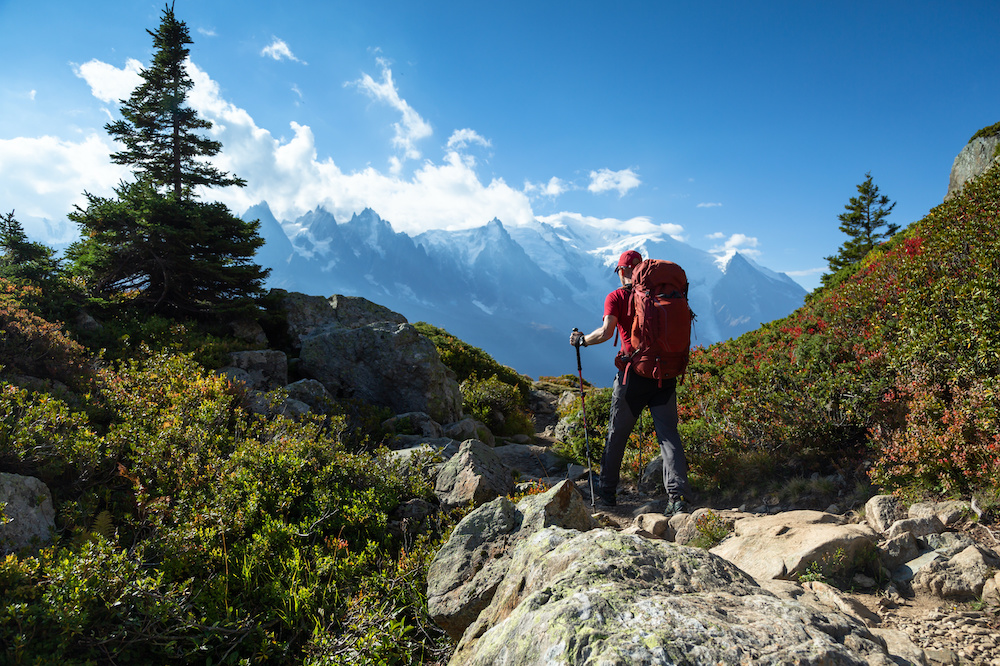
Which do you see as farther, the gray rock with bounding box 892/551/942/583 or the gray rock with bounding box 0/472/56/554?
the gray rock with bounding box 0/472/56/554

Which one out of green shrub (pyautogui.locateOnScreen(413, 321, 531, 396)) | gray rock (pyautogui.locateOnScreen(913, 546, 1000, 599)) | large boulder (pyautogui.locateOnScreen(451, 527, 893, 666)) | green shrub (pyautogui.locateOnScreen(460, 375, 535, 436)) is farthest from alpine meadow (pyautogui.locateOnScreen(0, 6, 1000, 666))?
green shrub (pyautogui.locateOnScreen(413, 321, 531, 396))

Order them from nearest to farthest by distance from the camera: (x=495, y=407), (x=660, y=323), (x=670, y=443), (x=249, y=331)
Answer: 1. (x=660, y=323)
2. (x=670, y=443)
3. (x=249, y=331)
4. (x=495, y=407)

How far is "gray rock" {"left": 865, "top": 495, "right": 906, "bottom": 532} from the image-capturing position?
187 inches

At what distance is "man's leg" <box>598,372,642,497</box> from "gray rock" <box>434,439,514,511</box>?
1.57m

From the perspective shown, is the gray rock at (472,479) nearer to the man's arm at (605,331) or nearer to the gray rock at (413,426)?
the man's arm at (605,331)

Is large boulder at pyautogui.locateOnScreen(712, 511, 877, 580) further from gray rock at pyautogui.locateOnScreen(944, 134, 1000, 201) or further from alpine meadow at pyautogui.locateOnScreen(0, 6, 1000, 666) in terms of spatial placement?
gray rock at pyautogui.locateOnScreen(944, 134, 1000, 201)

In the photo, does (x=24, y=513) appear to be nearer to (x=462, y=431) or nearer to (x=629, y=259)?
(x=462, y=431)

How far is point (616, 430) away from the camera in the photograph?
21.4 feet

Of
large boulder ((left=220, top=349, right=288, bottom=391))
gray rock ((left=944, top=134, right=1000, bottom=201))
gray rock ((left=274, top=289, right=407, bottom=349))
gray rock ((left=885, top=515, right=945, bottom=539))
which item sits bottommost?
gray rock ((left=885, top=515, right=945, bottom=539))

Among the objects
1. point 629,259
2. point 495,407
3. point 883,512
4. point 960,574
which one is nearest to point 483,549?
point 960,574

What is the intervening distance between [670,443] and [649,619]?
4259 millimetres

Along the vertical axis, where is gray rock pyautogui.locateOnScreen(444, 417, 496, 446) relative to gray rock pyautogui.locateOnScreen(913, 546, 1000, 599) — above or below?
above

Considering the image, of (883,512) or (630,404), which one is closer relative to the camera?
(883,512)

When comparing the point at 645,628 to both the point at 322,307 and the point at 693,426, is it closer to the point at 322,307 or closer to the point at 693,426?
the point at 693,426
